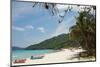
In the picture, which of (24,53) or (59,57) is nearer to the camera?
(24,53)

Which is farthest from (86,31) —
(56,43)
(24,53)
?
(24,53)

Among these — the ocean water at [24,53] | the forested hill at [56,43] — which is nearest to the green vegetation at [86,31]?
the forested hill at [56,43]

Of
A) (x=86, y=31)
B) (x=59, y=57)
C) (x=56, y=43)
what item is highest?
(x=86, y=31)

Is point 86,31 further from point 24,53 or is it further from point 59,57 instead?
point 24,53

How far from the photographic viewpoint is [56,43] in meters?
2.55

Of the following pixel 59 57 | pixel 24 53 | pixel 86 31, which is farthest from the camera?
pixel 86 31

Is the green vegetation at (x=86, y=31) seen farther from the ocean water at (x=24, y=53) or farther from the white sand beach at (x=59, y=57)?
the ocean water at (x=24, y=53)

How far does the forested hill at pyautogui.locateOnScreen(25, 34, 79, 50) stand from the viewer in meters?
2.46

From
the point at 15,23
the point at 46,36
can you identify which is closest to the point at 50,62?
the point at 46,36

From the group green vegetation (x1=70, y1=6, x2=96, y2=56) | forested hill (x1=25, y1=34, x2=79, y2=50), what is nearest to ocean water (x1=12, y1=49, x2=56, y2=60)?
forested hill (x1=25, y1=34, x2=79, y2=50)

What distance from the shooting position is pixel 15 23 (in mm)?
2352

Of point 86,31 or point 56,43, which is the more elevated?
point 86,31

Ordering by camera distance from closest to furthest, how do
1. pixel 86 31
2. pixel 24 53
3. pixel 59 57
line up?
pixel 24 53 < pixel 59 57 < pixel 86 31

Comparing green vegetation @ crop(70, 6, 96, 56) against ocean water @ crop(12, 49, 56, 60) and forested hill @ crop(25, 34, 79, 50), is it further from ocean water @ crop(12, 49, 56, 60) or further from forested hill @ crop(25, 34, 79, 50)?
ocean water @ crop(12, 49, 56, 60)
